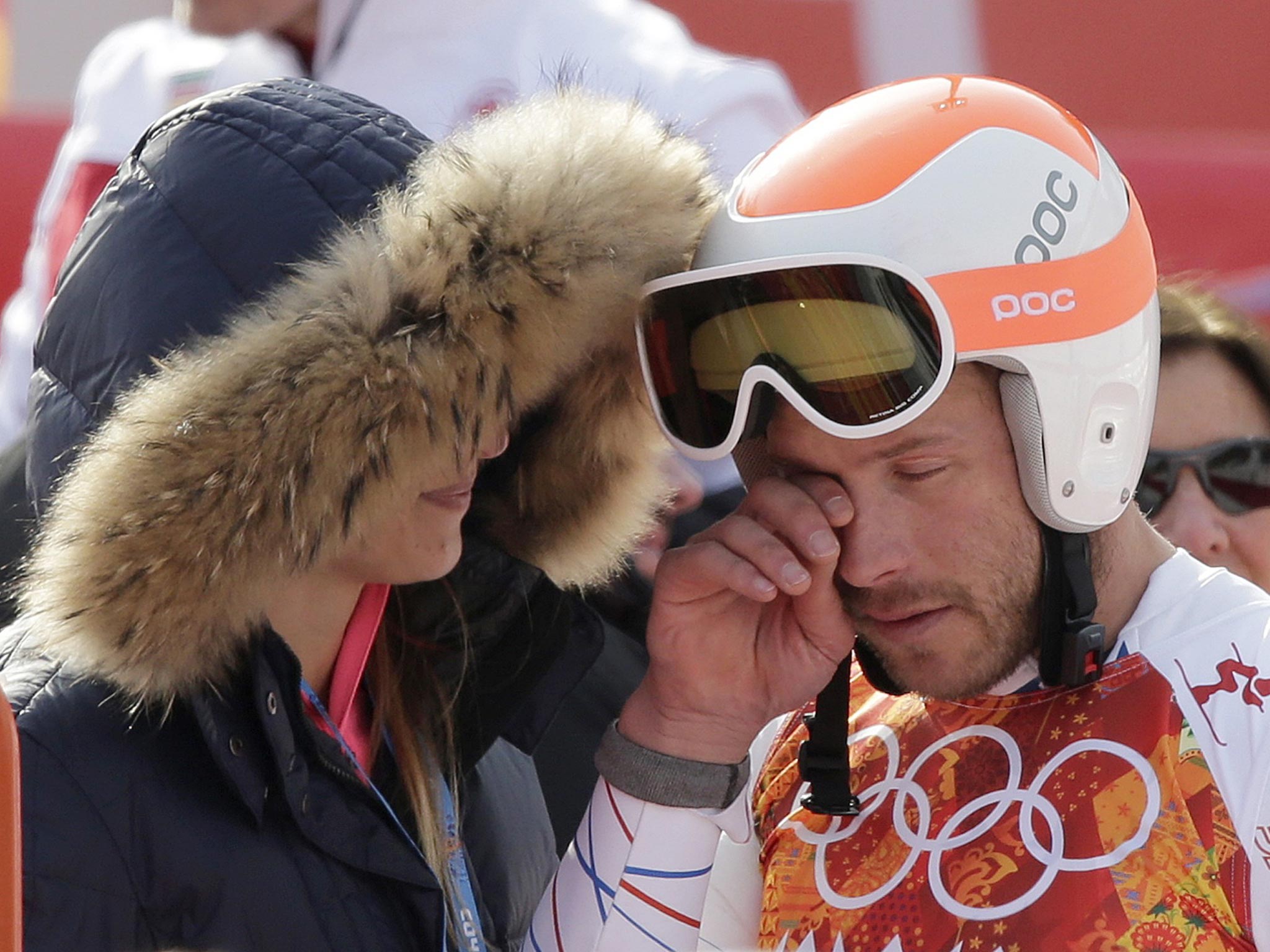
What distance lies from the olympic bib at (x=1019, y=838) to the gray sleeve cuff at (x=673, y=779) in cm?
10

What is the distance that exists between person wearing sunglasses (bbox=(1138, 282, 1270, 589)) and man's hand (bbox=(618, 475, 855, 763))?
97 cm

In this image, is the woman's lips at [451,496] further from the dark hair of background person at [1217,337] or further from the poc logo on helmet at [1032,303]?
the dark hair of background person at [1217,337]

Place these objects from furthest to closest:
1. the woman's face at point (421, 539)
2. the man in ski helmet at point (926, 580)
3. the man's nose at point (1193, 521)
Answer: the man's nose at point (1193, 521)
the woman's face at point (421, 539)
the man in ski helmet at point (926, 580)

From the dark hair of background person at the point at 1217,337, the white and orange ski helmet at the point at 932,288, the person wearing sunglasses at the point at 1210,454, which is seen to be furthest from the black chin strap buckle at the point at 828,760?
the dark hair of background person at the point at 1217,337

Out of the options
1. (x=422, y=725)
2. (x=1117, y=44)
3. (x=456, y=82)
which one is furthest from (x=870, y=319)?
(x=1117, y=44)

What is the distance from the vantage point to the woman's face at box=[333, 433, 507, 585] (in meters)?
1.77

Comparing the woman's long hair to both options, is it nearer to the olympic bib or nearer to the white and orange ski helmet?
the olympic bib

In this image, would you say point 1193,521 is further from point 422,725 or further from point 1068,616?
point 422,725

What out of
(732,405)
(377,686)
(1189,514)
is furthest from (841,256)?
(1189,514)

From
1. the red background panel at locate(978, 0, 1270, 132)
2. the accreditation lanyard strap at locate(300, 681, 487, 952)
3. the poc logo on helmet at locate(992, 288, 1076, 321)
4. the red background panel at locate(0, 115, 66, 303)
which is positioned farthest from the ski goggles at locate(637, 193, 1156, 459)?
the red background panel at locate(978, 0, 1270, 132)

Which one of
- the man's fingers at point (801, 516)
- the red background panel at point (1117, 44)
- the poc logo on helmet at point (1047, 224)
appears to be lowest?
the red background panel at point (1117, 44)

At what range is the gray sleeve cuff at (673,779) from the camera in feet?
6.04

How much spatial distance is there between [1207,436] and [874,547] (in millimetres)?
1171

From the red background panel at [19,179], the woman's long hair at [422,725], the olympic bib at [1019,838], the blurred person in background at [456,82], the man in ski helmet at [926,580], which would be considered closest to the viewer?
the olympic bib at [1019,838]
